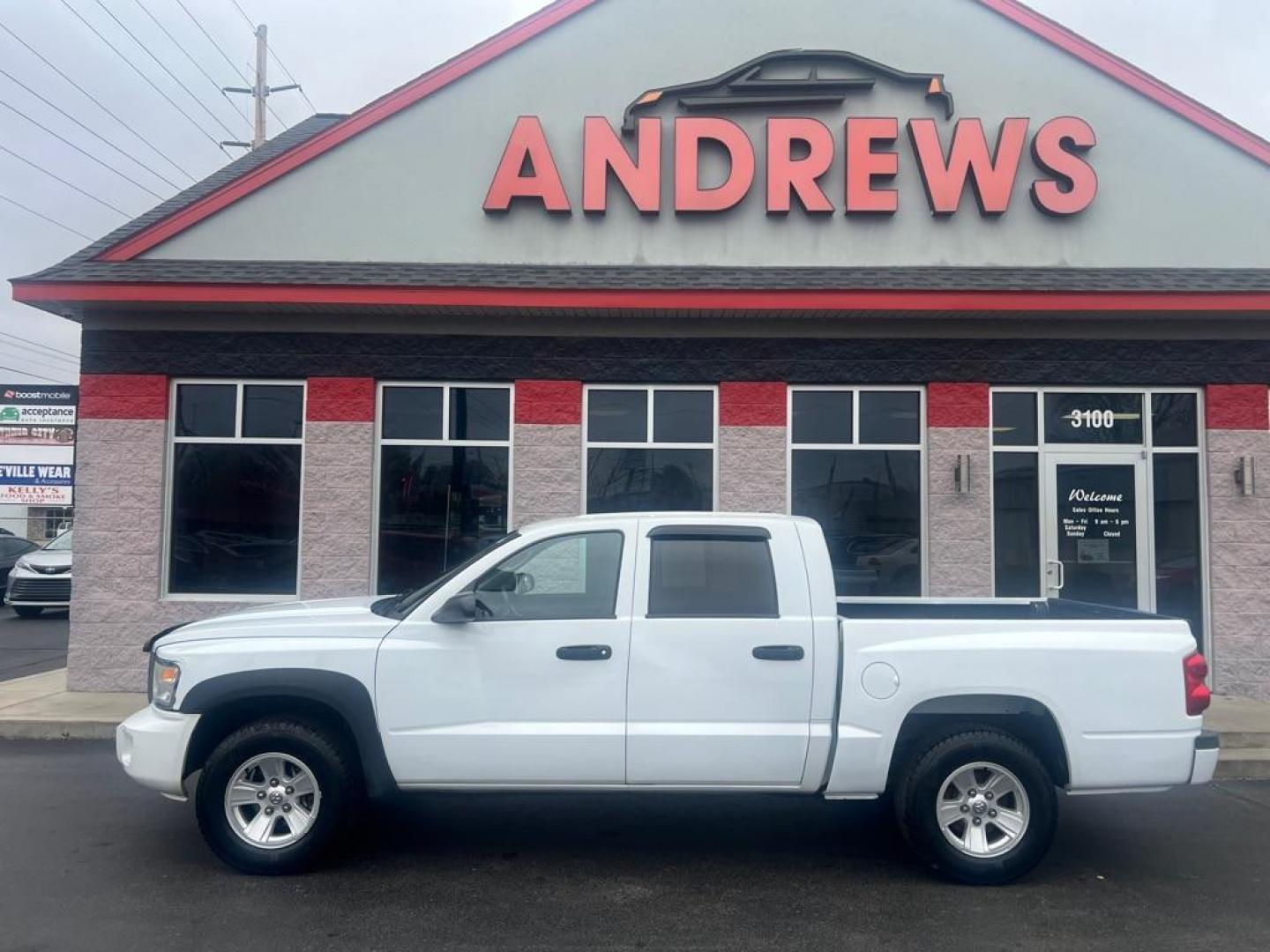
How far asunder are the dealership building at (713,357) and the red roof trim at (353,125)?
3 centimetres

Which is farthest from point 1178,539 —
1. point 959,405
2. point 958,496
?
point 959,405

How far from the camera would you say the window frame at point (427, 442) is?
10.7 meters

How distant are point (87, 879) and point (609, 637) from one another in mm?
3045

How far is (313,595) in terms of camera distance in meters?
10.6

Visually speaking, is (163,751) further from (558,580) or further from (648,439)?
(648,439)

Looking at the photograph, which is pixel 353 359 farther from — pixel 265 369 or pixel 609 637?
pixel 609 637

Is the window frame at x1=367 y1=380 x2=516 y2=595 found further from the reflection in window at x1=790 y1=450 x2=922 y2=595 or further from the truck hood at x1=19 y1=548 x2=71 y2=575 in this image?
the truck hood at x1=19 y1=548 x2=71 y2=575

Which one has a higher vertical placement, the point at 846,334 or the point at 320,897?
the point at 846,334

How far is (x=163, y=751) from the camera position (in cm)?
546

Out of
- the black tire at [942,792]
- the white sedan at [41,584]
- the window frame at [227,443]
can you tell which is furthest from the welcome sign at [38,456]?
the black tire at [942,792]

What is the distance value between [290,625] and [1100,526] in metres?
8.23

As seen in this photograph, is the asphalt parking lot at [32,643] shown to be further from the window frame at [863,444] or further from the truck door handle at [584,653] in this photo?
the truck door handle at [584,653]

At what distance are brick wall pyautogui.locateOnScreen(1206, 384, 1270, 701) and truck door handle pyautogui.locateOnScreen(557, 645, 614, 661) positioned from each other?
769 cm

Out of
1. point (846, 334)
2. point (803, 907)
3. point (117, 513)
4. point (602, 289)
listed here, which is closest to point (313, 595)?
point (117, 513)
